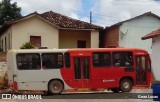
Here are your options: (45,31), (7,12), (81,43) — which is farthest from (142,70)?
(7,12)

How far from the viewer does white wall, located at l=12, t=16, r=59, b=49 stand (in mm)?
36219

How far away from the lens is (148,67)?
943 inches

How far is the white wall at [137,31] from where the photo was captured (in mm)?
37812

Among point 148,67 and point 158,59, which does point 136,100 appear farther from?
point 158,59

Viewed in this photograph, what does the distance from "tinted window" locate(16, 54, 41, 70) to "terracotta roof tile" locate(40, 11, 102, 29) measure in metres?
15.0

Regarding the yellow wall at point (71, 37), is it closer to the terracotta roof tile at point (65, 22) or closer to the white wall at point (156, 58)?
the terracotta roof tile at point (65, 22)

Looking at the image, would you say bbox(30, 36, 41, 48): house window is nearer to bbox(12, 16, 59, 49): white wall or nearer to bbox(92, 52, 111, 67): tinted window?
bbox(12, 16, 59, 49): white wall

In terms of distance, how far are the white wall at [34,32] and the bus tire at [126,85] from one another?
47.6 ft

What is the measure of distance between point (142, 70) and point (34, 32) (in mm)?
15301

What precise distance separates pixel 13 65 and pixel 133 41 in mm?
17826

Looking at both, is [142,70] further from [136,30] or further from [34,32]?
[34,32]

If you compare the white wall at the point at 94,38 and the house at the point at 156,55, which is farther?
the white wall at the point at 94,38

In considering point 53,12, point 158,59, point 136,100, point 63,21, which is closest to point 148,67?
point 158,59

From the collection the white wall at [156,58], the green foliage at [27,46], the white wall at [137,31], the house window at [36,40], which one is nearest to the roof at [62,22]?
the house window at [36,40]
